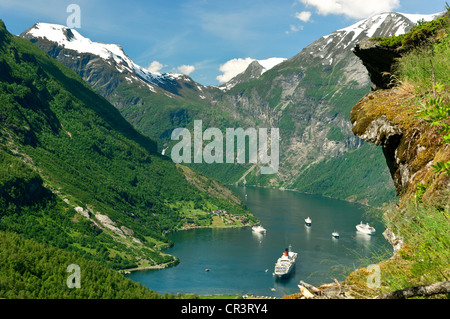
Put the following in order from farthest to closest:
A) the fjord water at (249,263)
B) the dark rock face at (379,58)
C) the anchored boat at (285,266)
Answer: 1. the anchored boat at (285,266)
2. the fjord water at (249,263)
3. the dark rock face at (379,58)

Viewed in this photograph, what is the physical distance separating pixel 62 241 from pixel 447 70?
173m

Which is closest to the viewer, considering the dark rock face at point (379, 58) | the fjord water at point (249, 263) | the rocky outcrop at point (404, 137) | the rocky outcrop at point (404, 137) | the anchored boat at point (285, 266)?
the rocky outcrop at point (404, 137)

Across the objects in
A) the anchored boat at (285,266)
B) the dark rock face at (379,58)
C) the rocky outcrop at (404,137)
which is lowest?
the rocky outcrop at (404,137)

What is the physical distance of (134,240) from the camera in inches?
7805

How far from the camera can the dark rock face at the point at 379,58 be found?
18.1m

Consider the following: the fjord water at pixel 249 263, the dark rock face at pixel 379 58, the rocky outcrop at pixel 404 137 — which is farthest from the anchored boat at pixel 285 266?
the rocky outcrop at pixel 404 137

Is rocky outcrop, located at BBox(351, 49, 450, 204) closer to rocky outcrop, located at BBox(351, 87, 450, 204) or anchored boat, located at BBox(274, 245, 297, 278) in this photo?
rocky outcrop, located at BBox(351, 87, 450, 204)

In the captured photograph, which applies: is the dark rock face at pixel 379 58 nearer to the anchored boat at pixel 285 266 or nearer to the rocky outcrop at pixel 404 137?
the rocky outcrop at pixel 404 137

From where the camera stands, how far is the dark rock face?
18062 mm

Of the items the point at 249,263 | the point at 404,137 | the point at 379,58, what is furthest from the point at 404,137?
the point at 249,263

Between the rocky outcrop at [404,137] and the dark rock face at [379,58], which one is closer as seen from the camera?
the rocky outcrop at [404,137]

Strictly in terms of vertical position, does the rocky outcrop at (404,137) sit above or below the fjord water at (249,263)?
below

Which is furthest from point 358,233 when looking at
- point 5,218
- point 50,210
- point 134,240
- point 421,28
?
point 421,28

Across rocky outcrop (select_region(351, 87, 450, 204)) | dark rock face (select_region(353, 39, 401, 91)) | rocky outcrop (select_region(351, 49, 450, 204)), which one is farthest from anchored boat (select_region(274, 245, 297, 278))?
rocky outcrop (select_region(351, 87, 450, 204))
